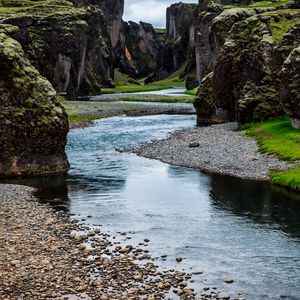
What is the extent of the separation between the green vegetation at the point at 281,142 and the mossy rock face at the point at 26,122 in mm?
22888

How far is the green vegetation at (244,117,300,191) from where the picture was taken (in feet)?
153

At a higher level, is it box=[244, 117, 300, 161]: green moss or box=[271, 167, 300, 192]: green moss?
box=[244, 117, 300, 161]: green moss

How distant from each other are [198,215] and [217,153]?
2474cm

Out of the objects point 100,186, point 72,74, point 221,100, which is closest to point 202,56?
point 72,74

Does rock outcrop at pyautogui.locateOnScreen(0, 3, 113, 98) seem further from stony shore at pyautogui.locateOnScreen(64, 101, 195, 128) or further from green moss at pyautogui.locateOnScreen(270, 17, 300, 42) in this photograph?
green moss at pyautogui.locateOnScreen(270, 17, 300, 42)

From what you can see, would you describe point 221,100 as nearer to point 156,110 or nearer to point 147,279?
point 156,110

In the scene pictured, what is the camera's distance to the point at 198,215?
1462 inches

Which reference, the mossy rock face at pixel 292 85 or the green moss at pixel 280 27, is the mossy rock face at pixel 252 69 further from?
the mossy rock face at pixel 292 85

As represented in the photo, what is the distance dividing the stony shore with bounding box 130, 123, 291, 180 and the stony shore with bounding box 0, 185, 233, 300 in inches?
897

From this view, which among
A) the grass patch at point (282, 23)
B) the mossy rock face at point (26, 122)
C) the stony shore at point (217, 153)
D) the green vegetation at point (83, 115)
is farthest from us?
the green vegetation at point (83, 115)

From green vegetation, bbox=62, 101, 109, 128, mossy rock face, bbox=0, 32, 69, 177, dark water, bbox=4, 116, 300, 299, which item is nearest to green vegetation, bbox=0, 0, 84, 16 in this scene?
green vegetation, bbox=62, 101, 109, 128

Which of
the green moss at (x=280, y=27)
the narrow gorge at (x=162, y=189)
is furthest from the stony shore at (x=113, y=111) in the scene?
the green moss at (x=280, y=27)

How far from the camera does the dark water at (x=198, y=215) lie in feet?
86.0

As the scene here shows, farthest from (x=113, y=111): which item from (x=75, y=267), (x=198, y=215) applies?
(x=75, y=267)
